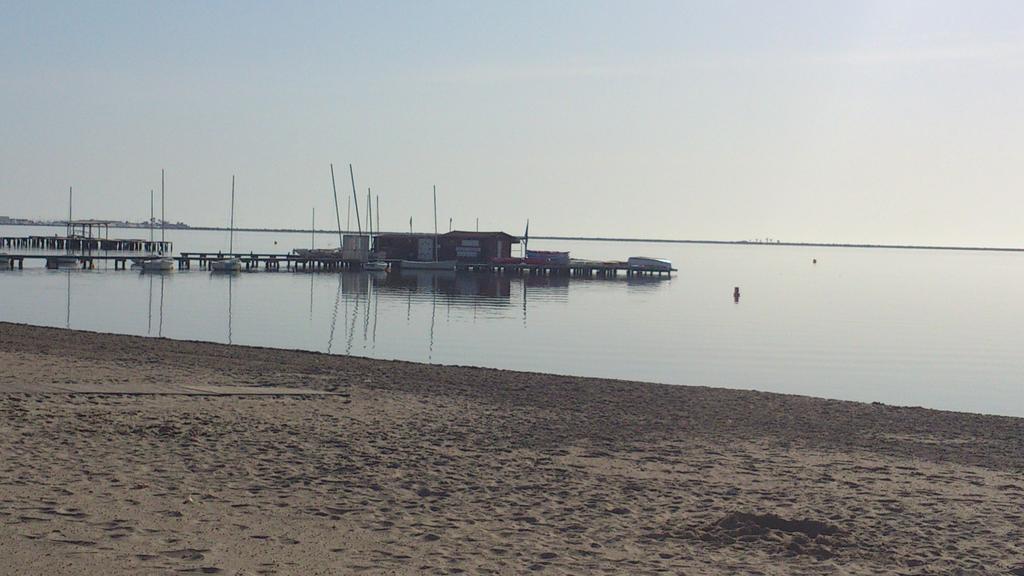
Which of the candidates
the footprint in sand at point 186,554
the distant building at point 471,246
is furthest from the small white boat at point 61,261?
the footprint in sand at point 186,554

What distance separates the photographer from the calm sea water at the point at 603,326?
102ft

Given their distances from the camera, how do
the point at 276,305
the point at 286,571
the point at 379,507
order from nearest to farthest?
1. the point at 286,571
2. the point at 379,507
3. the point at 276,305

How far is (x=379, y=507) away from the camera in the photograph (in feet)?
32.4

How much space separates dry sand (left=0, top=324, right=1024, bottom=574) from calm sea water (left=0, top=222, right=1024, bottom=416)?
11.7m

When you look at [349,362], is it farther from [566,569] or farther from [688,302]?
[688,302]

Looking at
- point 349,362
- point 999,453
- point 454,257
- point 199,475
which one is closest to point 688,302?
point 454,257

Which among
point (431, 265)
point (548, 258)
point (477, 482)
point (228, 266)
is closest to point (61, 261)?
point (228, 266)

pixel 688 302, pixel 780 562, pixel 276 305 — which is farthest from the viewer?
pixel 688 302

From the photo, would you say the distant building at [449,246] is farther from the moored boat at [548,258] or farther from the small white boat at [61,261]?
the small white boat at [61,261]

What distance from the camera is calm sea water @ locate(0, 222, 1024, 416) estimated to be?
3097cm

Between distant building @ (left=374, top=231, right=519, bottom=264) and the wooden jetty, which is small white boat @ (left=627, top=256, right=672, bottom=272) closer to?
distant building @ (left=374, top=231, right=519, bottom=264)

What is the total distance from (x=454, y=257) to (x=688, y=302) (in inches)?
1263

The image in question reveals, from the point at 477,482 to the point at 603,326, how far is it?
3535 centimetres

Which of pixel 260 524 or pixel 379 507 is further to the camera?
pixel 379 507
